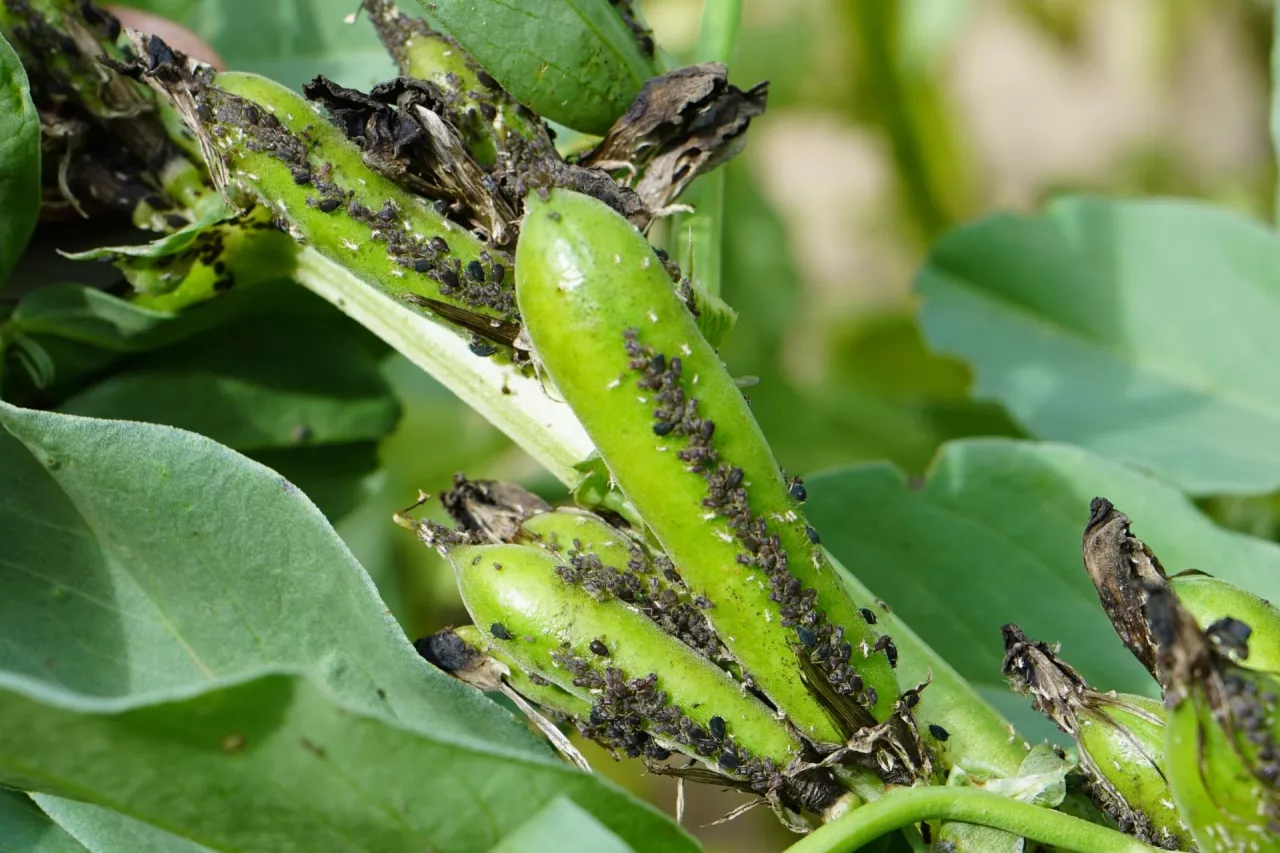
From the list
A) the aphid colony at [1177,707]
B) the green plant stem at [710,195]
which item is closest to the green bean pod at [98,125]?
the green plant stem at [710,195]

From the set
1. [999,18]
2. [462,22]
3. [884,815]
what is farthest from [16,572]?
[999,18]

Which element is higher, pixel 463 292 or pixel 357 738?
pixel 463 292

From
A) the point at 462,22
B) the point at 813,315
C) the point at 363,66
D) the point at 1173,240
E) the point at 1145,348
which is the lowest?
the point at 813,315

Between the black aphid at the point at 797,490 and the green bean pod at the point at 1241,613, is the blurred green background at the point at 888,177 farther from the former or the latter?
the black aphid at the point at 797,490

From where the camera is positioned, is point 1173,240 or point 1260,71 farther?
point 1260,71

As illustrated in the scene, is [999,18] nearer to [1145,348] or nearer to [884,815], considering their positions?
[1145,348]

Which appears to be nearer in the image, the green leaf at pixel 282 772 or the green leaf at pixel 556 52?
the green leaf at pixel 282 772

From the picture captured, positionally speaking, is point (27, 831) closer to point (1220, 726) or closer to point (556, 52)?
point (556, 52)

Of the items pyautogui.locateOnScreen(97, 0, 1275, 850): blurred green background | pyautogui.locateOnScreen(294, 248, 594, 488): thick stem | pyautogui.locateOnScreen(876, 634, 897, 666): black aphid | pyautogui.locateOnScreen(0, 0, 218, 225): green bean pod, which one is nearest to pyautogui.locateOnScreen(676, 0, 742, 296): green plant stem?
pyautogui.locateOnScreen(294, 248, 594, 488): thick stem
